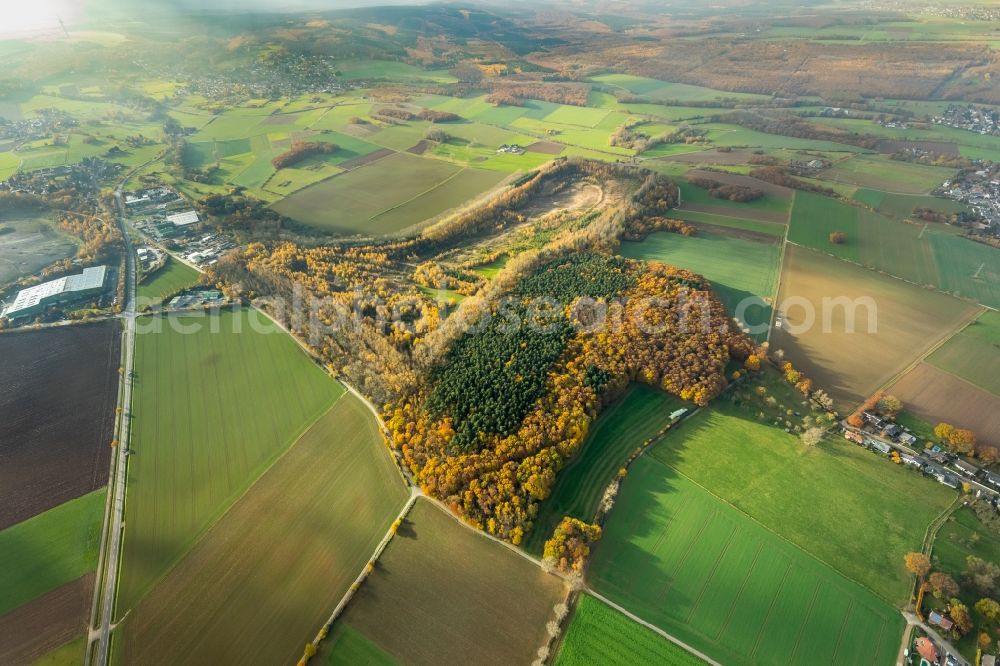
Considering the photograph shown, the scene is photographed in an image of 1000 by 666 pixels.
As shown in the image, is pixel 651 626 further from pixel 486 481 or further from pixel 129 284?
pixel 129 284

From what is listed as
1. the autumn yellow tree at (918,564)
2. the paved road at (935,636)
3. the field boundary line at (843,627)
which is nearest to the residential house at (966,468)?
the autumn yellow tree at (918,564)

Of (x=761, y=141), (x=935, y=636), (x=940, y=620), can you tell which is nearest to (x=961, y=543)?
(x=940, y=620)

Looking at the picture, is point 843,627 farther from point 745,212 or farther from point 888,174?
point 888,174

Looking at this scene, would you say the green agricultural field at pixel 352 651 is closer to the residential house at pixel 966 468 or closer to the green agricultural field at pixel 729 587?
the green agricultural field at pixel 729 587

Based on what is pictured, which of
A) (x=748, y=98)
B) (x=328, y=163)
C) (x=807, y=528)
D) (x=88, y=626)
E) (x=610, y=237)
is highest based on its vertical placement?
(x=748, y=98)

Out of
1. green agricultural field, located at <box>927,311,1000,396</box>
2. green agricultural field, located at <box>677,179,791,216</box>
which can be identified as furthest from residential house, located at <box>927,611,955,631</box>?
green agricultural field, located at <box>677,179,791,216</box>

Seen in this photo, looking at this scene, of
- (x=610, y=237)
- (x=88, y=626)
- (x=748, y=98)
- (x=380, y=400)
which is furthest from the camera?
(x=748, y=98)

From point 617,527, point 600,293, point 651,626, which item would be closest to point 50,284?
point 600,293
